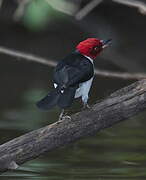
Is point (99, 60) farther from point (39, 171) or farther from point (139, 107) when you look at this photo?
point (139, 107)

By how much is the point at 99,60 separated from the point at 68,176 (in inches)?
207

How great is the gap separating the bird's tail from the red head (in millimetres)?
740

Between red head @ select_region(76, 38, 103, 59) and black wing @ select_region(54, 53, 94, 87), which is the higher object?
red head @ select_region(76, 38, 103, 59)

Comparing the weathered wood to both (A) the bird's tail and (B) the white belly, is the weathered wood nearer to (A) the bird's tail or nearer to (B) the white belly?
(A) the bird's tail

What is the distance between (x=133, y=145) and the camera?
258 inches

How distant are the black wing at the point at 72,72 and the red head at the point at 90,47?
26 centimetres

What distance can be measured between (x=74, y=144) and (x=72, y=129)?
225cm

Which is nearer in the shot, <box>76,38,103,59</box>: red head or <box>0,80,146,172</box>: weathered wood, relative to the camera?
<box>0,80,146,172</box>: weathered wood

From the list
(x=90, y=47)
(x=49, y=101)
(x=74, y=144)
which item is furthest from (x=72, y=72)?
(x=74, y=144)

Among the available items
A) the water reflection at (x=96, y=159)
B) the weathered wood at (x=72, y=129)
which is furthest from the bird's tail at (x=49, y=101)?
the water reflection at (x=96, y=159)

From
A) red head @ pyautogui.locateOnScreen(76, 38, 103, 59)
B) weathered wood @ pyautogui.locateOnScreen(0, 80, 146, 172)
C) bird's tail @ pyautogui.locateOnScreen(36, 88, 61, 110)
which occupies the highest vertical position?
red head @ pyautogui.locateOnScreen(76, 38, 103, 59)

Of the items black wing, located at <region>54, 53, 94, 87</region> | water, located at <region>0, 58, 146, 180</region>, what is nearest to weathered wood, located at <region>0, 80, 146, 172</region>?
black wing, located at <region>54, 53, 94, 87</region>

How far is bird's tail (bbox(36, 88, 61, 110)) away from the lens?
4746mm

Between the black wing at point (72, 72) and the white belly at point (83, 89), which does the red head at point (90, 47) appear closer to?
the black wing at point (72, 72)
